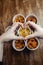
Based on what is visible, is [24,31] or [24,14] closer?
[24,31]

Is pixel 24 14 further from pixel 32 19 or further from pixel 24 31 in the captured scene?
pixel 24 31

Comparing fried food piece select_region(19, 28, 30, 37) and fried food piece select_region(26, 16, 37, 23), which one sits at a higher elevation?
fried food piece select_region(26, 16, 37, 23)

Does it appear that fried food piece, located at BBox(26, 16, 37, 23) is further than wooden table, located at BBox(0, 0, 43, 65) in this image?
Yes

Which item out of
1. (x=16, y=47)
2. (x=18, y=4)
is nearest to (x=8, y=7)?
(x=18, y=4)

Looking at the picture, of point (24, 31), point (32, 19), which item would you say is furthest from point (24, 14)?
point (24, 31)

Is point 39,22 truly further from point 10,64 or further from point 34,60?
point 10,64

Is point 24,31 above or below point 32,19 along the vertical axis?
below

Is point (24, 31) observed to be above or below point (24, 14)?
below

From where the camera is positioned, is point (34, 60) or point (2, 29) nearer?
point (34, 60)
